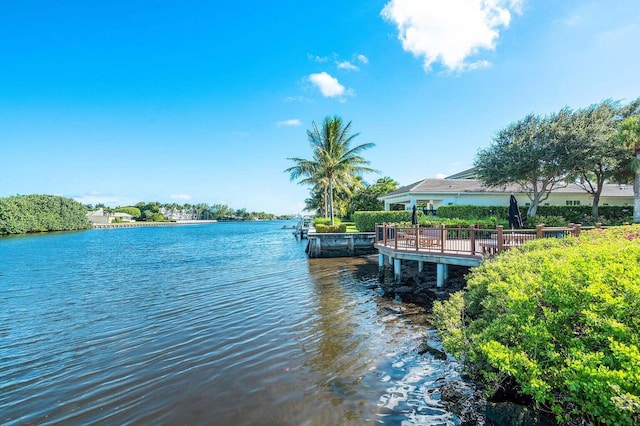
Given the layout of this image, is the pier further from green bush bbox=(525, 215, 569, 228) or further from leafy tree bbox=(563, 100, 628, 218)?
leafy tree bbox=(563, 100, 628, 218)

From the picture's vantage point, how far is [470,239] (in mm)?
11094

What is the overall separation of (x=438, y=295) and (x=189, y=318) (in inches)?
326

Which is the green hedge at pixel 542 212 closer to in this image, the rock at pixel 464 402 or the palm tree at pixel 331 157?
the palm tree at pixel 331 157

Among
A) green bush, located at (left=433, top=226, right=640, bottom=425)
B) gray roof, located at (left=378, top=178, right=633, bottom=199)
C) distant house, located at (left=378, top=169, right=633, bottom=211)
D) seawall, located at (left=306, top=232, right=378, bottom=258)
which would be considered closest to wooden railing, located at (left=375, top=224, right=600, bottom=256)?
green bush, located at (left=433, top=226, right=640, bottom=425)

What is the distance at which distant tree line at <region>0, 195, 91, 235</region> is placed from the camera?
5850 cm

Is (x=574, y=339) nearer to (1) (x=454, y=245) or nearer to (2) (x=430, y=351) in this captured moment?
(2) (x=430, y=351)

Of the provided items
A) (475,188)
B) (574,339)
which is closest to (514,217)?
(574,339)

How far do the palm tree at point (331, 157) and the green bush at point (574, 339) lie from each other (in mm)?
26185

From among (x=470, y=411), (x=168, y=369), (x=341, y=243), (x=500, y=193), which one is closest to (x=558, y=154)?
(x=500, y=193)

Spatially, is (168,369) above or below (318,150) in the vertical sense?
below

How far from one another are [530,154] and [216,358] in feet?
72.5

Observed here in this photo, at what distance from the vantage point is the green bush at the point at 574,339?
2795 mm

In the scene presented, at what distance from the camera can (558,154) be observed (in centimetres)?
1984

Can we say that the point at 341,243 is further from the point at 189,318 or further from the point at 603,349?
the point at 603,349
